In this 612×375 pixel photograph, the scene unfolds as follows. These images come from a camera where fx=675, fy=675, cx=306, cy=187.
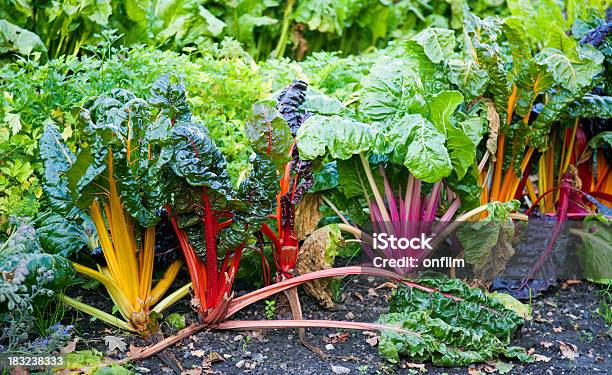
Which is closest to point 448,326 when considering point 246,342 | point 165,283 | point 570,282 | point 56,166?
point 246,342

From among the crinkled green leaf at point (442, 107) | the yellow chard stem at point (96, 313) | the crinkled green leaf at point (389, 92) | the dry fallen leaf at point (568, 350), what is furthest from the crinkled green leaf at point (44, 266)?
the dry fallen leaf at point (568, 350)

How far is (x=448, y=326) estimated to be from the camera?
2570 millimetres

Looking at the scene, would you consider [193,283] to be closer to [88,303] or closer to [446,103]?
[88,303]

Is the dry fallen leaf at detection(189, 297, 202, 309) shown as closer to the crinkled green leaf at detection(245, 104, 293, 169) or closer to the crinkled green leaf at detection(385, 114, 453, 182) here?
the crinkled green leaf at detection(245, 104, 293, 169)

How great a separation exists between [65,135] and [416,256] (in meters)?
1.58

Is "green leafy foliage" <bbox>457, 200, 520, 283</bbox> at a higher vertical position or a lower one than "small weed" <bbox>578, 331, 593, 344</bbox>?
higher

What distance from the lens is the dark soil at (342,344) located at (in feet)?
7.99

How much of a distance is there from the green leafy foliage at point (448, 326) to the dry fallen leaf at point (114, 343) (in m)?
0.94

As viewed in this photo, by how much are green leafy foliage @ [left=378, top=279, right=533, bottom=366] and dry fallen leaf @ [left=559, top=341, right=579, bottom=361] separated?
0.61ft

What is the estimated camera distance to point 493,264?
116 inches

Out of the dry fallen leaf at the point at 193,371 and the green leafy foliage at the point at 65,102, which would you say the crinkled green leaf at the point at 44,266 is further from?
the dry fallen leaf at the point at 193,371

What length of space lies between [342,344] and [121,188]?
1021 millimetres

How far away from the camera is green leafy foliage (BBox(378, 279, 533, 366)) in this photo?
8.18 feet

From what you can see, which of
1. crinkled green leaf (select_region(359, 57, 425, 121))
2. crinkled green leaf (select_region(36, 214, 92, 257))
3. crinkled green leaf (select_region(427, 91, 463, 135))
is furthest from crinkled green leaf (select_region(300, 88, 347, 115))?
crinkled green leaf (select_region(36, 214, 92, 257))
